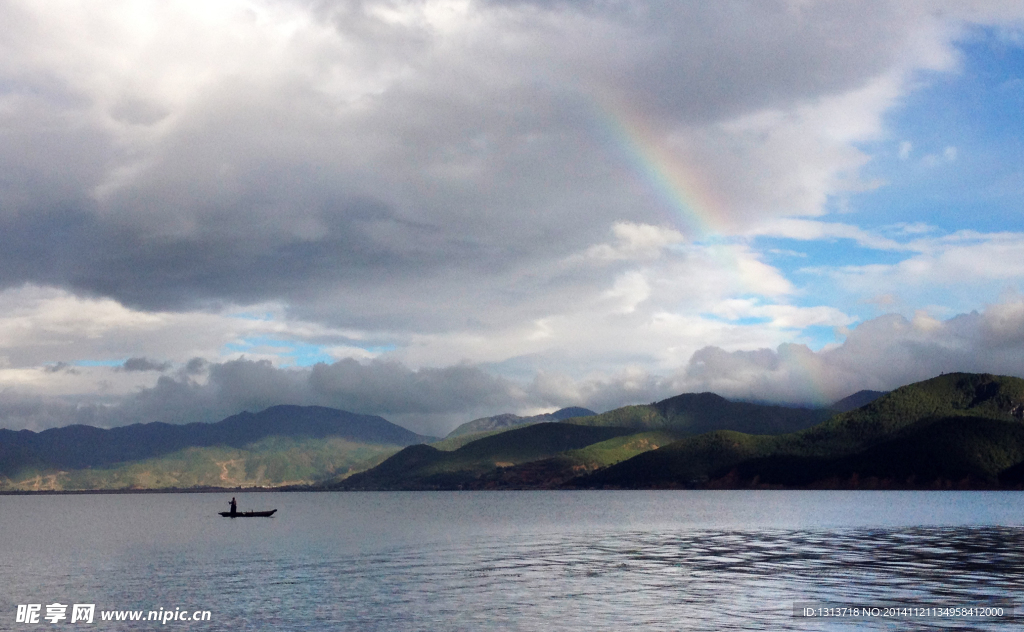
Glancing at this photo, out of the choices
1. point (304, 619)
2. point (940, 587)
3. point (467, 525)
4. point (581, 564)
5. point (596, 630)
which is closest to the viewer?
point (596, 630)

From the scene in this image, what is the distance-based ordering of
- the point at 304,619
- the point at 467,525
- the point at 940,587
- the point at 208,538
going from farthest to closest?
the point at 467,525 < the point at 208,538 < the point at 940,587 < the point at 304,619

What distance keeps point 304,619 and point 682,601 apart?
29.9 meters

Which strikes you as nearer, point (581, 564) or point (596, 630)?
point (596, 630)

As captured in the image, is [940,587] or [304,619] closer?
[304,619]

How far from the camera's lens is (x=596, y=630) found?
5931 cm

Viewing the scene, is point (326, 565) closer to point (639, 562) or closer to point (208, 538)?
point (639, 562)

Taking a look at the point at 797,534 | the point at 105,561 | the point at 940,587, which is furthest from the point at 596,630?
the point at 797,534

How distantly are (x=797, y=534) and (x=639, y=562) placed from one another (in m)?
56.0

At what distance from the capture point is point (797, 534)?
14725cm

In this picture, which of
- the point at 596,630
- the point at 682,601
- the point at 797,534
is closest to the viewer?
the point at 596,630

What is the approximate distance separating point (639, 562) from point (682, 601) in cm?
3355

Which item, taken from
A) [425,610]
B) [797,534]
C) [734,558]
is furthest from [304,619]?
[797,534]

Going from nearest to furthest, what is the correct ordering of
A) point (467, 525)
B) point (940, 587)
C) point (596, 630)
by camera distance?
point (596, 630), point (940, 587), point (467, 525)

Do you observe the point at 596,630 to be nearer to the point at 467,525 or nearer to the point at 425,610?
the point at 425,610
